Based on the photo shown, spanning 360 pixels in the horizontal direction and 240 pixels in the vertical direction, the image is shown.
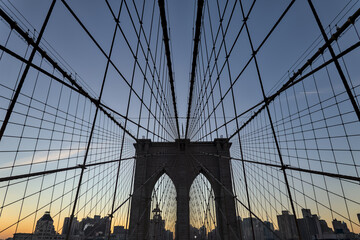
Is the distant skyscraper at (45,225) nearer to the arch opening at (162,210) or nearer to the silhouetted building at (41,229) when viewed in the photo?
the silhouetted building at (41,229)

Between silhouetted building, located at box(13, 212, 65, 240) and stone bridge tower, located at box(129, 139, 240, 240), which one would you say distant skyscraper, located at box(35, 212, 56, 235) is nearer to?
silhouetted building, located at box(13, 212, 65, 240)

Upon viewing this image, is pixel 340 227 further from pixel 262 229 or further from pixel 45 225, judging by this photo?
pixel 262 229

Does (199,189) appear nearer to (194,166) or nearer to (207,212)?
(207,212)

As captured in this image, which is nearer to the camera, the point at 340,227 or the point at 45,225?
the point at 340,227

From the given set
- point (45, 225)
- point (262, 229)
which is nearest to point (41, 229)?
point (45, 225)

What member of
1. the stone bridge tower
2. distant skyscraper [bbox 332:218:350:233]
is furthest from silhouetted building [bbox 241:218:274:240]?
the stone bridge tower

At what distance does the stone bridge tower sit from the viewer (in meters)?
17.5

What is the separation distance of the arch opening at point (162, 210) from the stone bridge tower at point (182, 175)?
75 centimetres

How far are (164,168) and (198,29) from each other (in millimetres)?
14736

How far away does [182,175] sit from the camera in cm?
2003

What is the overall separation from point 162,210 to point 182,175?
4.54 metres

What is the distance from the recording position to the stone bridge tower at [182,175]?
1753 cm

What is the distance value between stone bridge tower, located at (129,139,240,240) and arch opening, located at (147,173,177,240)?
2.45 feet

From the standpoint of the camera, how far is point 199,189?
75.3 feet
